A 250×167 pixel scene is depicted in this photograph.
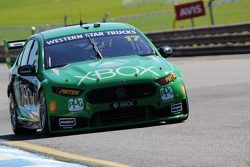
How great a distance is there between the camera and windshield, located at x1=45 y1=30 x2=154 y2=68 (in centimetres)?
1221

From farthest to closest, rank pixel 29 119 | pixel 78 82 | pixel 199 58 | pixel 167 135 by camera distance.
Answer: pixel 199 58 → pixel 29 119 → pixel 78 82 → pixel 167 135

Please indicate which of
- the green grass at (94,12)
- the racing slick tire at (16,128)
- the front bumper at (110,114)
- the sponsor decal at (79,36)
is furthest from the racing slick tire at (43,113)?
the green grass at (94,12)

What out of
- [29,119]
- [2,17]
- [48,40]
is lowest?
[2,17]

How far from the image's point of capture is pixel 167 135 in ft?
33.8

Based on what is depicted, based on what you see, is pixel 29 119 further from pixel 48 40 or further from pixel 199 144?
pixel 199 144

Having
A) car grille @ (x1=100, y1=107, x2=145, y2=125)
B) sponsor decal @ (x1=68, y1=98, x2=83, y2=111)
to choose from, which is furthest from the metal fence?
sponsor decal @ (x1=68, y1=98, x2=83, y2=111)

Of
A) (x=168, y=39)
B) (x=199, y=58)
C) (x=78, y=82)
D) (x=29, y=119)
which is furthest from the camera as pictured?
(x=168, y=39)

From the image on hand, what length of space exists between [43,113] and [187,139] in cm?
241

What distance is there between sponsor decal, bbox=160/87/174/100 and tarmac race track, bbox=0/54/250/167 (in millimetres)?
363

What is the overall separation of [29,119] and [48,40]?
3.84ft

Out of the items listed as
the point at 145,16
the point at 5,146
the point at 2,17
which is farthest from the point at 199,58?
the point at 2,17

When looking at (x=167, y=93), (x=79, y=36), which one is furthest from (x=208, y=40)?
(x=167, y=93)

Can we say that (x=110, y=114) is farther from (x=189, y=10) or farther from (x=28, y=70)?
(x=189, y=10)

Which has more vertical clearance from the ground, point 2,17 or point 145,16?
point 145,16
